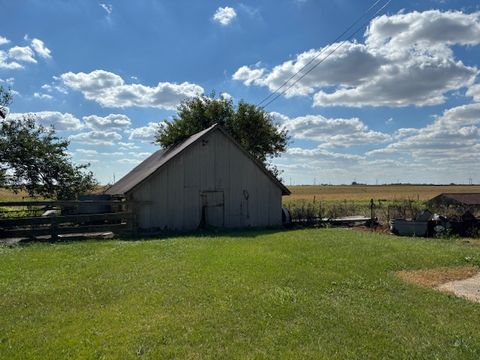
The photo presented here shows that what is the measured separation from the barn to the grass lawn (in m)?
8.53

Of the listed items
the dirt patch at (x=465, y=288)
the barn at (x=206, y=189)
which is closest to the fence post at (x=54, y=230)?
the barn at (x=206, y=189)

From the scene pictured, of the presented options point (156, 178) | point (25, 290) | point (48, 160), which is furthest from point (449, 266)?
point (48, 160)

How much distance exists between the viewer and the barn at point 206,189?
20.6 m

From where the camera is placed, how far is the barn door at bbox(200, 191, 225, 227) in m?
22.3

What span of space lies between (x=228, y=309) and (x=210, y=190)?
15682mm

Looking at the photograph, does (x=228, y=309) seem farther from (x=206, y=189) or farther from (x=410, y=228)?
(x=410, y=228)

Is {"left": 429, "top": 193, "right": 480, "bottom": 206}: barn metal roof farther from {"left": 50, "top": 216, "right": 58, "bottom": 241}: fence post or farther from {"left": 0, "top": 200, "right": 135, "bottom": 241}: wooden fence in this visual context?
{"left": 50, "top": 216, "right": 58, "bottom": 241}: fence post

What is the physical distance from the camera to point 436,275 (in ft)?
33.8

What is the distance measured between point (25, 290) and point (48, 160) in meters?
20.0

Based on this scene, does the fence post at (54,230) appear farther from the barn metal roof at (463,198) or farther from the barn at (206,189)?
the barn metal roof at (463,198)

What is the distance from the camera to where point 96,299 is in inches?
297

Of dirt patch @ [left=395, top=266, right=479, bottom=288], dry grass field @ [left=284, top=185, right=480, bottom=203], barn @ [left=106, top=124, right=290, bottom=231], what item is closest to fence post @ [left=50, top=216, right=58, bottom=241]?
barn @ [left=106, top=124, right=290, bottom=231]

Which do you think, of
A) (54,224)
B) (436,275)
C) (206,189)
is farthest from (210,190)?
(436,275)

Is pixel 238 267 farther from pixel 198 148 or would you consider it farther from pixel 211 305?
pixel 198 148
